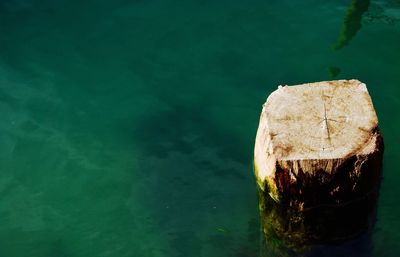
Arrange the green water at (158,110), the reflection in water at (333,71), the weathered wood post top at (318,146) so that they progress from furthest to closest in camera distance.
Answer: the reflection in water at (333,71), the green water at (158,110), the weathered wood post top at (318,146)

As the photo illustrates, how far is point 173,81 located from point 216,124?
0.88 meters

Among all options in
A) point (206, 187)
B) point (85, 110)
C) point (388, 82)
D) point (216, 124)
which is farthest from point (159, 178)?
point (388, 82)

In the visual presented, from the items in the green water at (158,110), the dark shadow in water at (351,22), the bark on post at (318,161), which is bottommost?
the green water at (158,110)

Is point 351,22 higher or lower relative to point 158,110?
higher

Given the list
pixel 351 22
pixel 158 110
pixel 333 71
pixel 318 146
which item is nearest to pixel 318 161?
pixel 318 146

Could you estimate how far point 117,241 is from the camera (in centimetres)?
484

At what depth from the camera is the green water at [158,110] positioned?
4887 millimetres

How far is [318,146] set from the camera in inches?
139

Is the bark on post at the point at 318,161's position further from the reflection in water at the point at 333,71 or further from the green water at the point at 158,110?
the reflection in water at the point at 333,71

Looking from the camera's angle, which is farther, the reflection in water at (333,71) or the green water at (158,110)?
the reflection in water at (333,71)

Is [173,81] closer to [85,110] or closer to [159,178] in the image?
[85,110]

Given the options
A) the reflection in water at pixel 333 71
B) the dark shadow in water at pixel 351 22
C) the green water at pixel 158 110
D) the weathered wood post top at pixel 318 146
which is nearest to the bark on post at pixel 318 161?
the weathered wood post top at pixel 318 146

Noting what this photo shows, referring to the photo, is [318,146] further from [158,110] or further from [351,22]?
[351,22]

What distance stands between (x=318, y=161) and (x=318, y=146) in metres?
0.12
